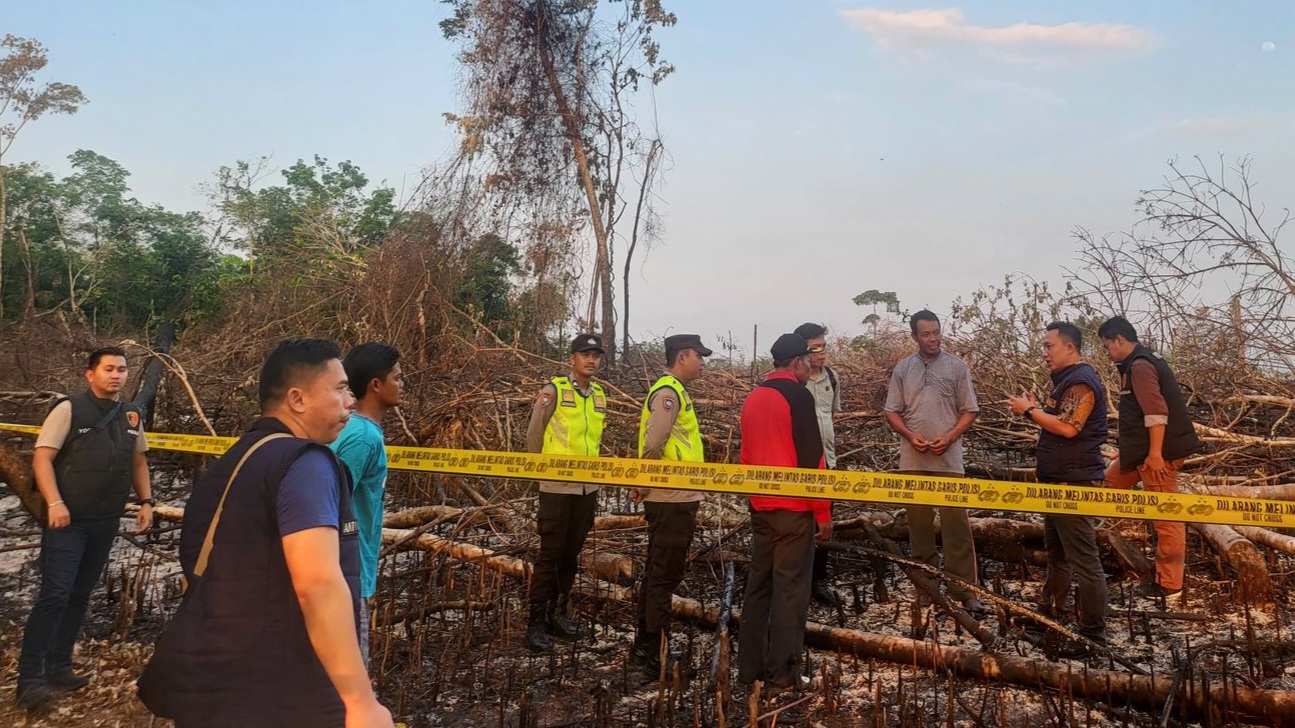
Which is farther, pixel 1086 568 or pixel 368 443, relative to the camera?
pixel 1086 568

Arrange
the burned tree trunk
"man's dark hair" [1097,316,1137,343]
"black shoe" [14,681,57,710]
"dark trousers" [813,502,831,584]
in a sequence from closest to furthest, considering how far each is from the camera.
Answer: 1. "black shoe" [14,681,57,710]
2. "man's dark hair" [1097,316,1137,343]
3. "dark trousers" [813,502,831,584]
4. the burned tree trunk

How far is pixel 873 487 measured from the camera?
142 inches

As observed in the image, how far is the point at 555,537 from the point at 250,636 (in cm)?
280

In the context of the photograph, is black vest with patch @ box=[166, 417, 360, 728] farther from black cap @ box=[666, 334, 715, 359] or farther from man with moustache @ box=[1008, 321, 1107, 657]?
man with moustache @ box=[1008, 321, 1107, 657]

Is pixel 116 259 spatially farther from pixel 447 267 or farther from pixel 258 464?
pixel 258 464

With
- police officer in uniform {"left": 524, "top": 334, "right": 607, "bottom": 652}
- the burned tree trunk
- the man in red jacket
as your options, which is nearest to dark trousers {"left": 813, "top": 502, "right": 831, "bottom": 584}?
the man in red jacket

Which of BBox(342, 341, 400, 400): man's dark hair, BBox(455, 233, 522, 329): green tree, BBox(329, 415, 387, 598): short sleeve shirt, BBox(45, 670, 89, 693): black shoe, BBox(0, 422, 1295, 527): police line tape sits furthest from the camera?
BBox(455, 233, 522, 329): green tree

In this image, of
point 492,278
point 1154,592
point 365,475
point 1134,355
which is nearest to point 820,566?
point 1154,592

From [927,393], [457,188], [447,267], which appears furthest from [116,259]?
[927,393]

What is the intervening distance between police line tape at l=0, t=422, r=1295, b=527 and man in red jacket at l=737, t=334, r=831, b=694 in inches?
5.9

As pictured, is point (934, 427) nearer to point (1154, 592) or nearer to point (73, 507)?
point (1154, 592)

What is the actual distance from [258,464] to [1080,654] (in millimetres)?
3947

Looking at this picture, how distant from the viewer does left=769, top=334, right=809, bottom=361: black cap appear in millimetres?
3773

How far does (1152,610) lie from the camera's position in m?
4.41
